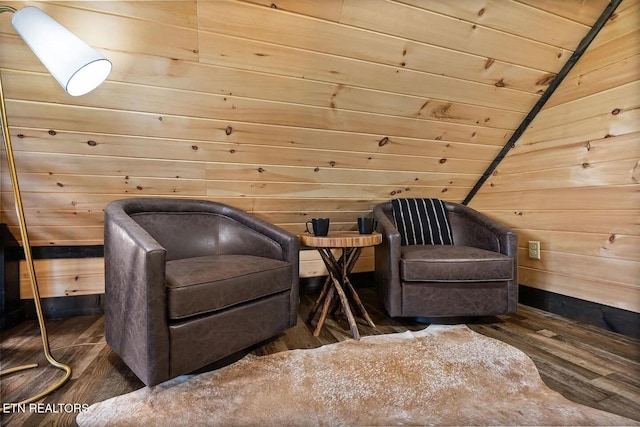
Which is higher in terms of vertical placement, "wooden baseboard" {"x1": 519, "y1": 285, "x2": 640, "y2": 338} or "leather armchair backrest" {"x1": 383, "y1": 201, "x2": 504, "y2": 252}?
"leather armchair backrest" {"x1": 383, "y1": 201, "x2": 504, "y2": 252}

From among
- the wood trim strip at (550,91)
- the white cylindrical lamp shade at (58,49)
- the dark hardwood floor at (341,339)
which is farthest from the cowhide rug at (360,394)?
the wood trim strip at (550,91)

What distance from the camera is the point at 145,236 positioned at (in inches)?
47.8

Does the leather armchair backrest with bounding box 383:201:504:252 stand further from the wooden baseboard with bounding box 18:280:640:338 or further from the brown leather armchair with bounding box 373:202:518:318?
the wooden baseboard with bounding box 18:280:640:338

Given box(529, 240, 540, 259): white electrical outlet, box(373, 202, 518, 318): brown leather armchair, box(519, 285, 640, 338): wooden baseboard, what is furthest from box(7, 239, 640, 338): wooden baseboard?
box(373, 202, 518, 318): brown leather armchair

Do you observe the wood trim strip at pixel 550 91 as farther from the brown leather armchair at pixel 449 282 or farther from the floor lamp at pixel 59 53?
the floor lamp at pixel 59 53

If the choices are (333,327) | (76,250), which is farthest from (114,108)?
(333,327)

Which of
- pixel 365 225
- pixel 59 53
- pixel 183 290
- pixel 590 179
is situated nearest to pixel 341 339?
pixel 365 225

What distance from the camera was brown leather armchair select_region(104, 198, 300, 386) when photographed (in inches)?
45.2

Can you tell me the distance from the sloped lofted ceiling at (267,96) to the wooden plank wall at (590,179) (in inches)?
6.8

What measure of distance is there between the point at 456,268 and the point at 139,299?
5.21ft

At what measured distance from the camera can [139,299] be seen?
3.81ft

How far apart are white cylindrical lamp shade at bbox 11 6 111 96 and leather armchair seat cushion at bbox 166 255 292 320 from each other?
785 millimetres

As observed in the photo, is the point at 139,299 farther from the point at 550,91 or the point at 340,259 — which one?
the point at 550,91

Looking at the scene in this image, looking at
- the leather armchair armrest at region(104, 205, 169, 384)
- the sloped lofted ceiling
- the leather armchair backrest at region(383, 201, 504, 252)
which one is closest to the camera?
the leather armchair armrest at region(104, 205, 169, 384)
